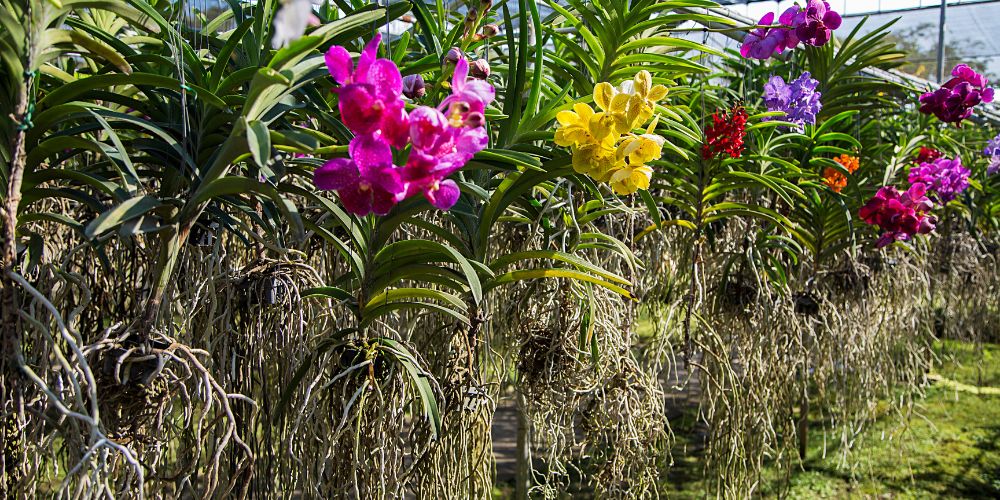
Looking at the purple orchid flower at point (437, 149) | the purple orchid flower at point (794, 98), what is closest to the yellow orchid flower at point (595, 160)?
the purple orchid flower at point (437, 149)

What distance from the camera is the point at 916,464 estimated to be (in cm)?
386

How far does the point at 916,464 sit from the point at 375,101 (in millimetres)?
3877

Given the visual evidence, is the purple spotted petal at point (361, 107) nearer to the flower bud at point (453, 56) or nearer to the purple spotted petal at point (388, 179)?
the purple spotted petal at point (388, 179)

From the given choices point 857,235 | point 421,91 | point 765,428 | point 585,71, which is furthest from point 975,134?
point 421,91

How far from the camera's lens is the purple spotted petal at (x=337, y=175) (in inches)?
31.5

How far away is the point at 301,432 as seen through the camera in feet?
3.99

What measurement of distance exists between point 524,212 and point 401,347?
1.95 ft

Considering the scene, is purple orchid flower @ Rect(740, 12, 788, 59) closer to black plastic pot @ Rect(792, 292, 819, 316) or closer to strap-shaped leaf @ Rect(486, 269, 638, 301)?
strap-shaped leaf @ Rect(486, 269, 638, 301)

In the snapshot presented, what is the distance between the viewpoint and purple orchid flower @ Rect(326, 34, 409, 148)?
75 centimetres

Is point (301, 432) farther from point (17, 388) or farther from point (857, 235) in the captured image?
point (857, 235)

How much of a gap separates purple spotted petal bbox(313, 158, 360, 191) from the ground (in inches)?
97.3

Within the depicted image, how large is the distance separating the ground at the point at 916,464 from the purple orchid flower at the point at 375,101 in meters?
2.51

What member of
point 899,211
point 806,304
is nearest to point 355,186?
point 899,211

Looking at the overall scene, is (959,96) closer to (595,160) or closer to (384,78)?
(595,160)
